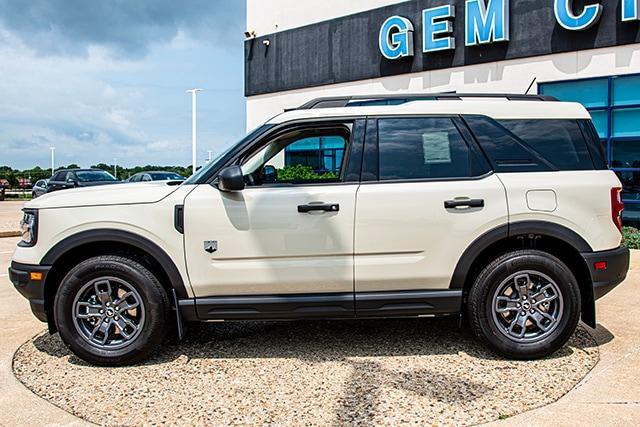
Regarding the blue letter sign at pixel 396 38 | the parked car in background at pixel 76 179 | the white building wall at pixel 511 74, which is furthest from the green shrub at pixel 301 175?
the parked car in background at pixel 76 179

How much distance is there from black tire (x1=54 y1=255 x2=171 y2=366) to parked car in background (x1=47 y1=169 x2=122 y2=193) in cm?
1673

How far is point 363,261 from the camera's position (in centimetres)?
450

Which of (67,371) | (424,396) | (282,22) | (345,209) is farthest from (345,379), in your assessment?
(282,22)

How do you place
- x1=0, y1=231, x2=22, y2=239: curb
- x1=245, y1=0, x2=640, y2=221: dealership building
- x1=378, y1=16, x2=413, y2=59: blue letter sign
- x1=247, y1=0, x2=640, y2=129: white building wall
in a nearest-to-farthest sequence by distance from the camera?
x1=245, y1=0, x2=640, y2=221: dealership building, x1=247, y1=0, x2=640, y2=129: white building wall, x1=0, y1=231, x2=22, y2=239: curb, x1=378, y1=16, x2=413, y2=59: blue letter sign

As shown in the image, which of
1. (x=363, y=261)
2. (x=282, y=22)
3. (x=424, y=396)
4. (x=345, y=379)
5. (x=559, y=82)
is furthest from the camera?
(x=282, y=22)

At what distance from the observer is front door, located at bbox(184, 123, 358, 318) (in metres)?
4.47

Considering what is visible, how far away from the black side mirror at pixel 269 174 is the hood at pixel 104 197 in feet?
2.32

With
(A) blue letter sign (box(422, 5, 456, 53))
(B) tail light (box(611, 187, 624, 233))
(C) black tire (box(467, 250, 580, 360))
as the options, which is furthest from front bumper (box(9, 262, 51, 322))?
(A) blue letter sign (box(422, 5, 456, 53))

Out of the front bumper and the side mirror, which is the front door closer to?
the side mirror

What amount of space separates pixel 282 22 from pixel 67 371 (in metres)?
18.0

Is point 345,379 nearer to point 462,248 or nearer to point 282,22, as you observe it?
point 462,248

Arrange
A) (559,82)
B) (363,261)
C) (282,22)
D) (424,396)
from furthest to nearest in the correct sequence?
(282,22)
(559,82)
(363,261)
(424,396)

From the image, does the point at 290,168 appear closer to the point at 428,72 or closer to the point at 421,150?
the point at 421,150

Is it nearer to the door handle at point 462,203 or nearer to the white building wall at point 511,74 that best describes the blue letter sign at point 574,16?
the white building wall at point 511,74
